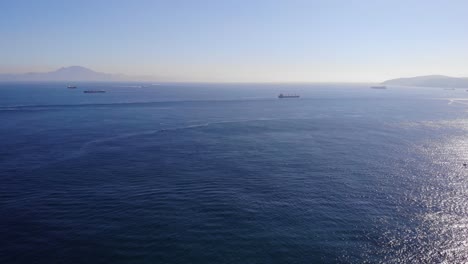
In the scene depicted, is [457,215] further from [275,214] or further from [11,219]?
[11,219]

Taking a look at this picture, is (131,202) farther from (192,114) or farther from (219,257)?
(192,114)

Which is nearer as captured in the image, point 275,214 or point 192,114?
point 275,214

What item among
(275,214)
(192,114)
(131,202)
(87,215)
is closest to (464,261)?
(275,214)

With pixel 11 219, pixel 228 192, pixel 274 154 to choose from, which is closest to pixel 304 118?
pixel 274 154

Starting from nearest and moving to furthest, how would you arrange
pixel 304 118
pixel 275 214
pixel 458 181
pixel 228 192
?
1. pixel 275 214
2. pixel 228 192
3. pixel 458 181
4. pixel 304 118

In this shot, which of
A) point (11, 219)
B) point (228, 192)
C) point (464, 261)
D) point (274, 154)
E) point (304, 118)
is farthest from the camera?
point (304, 118)

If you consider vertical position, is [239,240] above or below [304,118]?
below
